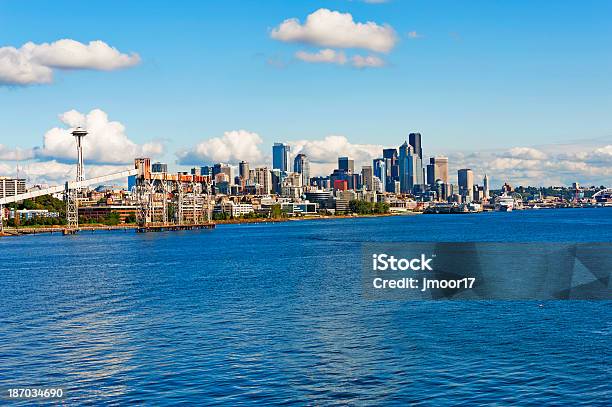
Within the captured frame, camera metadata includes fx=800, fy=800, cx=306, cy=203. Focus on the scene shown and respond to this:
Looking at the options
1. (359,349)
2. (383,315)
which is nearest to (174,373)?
(359,349)

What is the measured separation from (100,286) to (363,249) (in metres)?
41.4

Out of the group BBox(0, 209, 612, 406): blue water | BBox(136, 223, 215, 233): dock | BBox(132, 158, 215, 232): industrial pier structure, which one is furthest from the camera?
BBox(132, 158, 215, 232): industrial pier structure

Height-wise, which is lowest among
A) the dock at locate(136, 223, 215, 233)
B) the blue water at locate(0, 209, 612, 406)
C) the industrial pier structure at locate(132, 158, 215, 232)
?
the blue water at locate(0, 209, 612, 406)

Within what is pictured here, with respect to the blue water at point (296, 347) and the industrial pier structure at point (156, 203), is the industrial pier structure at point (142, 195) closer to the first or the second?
the industrial pier structure at point (156, 203)

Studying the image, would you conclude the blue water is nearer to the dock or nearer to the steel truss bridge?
the dock

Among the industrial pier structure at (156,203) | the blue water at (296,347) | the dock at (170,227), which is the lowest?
the blue water at (296,347)

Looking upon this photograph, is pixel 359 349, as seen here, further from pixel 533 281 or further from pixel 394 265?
pixel 394 265

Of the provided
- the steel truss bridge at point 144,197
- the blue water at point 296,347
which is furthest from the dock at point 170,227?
the blue water at point 296,347

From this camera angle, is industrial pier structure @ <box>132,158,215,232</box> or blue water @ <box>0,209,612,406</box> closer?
blue water @ <box>0,209,612,406</box>

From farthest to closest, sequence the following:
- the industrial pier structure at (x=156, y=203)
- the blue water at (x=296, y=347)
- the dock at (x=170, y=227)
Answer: the industrial pier structure at (x=156, y=203) < the dock at (x=170, y=227) < the blue water at (x=296, y=347)

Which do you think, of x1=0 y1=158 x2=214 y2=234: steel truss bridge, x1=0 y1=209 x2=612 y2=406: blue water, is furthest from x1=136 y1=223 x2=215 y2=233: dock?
x1=0 y1=209 x2=612 y2=406: blue water

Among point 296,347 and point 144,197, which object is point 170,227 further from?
point 296,347

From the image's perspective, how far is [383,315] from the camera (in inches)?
1330

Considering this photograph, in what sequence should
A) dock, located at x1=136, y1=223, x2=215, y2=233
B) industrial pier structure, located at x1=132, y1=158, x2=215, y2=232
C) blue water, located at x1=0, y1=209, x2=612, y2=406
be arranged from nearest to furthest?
blue water, located at x1=0, y1=209, x2=612, y2=406 < dock, located at x1=136, y1=223, x2=215, y2=233 < industrial pier structure, located at x1=132, y1=158, x2=215, y2=232
